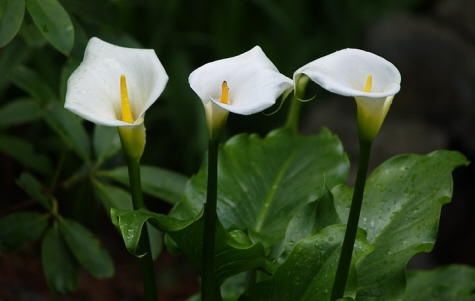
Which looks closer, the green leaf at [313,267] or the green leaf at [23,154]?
the green leaf at [313,267]

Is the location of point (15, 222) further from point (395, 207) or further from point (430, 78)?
point (430, 78)

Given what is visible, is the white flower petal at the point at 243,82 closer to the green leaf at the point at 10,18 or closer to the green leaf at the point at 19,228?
the green leaf at the point at 10,18

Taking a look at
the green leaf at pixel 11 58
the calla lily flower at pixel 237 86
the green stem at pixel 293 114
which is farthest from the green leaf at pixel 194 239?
the green leaf at pixel 11 58

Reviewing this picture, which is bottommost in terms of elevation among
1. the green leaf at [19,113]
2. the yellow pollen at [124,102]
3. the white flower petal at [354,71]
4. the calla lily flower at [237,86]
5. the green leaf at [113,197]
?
the green leaf at [113,197]

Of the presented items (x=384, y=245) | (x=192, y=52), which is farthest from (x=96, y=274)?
(x=192, y=52)

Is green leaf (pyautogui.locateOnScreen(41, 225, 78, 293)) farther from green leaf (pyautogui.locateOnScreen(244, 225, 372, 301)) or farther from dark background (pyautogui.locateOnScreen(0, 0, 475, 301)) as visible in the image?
dark background (pyautogui.locateOnScreen(0, 0, 475, 301))

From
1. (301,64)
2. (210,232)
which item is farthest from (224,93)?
(301,64)
